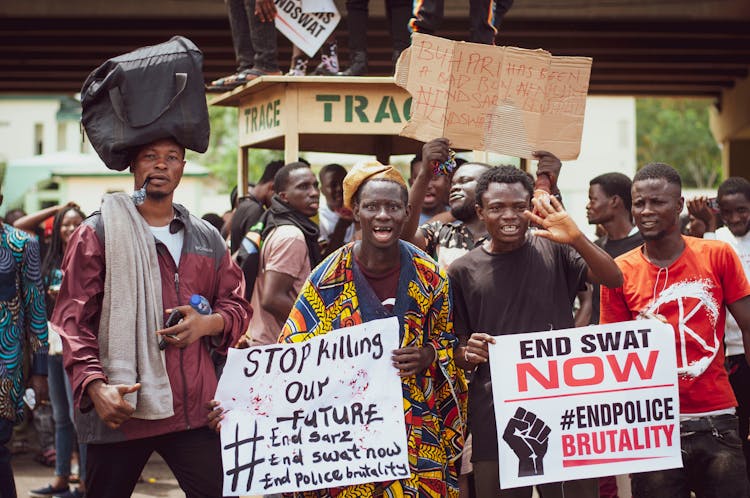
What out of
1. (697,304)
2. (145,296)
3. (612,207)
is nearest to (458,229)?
(612,207)

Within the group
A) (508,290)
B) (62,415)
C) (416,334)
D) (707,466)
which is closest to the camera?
(416,334)

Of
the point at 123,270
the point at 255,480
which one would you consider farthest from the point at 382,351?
the point at 123,270

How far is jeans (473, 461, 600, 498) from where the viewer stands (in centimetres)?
515

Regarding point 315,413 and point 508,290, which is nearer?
point 315,413

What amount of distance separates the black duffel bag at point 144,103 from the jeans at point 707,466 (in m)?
2.69

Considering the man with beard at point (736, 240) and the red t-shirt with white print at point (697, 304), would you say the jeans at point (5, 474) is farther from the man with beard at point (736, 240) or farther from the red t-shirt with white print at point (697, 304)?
the man with beard at point (736, 240)

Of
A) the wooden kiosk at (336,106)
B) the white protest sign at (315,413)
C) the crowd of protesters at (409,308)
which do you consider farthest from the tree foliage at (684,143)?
the white protest sign at (315,413)

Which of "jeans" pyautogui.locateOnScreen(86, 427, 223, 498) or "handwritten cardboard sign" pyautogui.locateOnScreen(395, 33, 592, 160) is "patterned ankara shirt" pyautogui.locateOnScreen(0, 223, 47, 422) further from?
"handwritten cardboard sign" pyautogui.locateOnScreen(395, 33, 592, 160)

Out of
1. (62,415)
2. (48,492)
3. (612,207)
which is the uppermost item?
(612,207)

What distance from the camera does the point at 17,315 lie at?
6625 millimetres

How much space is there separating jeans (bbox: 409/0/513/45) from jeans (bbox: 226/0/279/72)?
1.38 metres

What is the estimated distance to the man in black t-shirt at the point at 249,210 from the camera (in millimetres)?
8227

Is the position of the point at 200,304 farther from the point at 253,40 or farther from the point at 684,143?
the point at 684,143

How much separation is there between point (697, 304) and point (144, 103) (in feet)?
9.13
